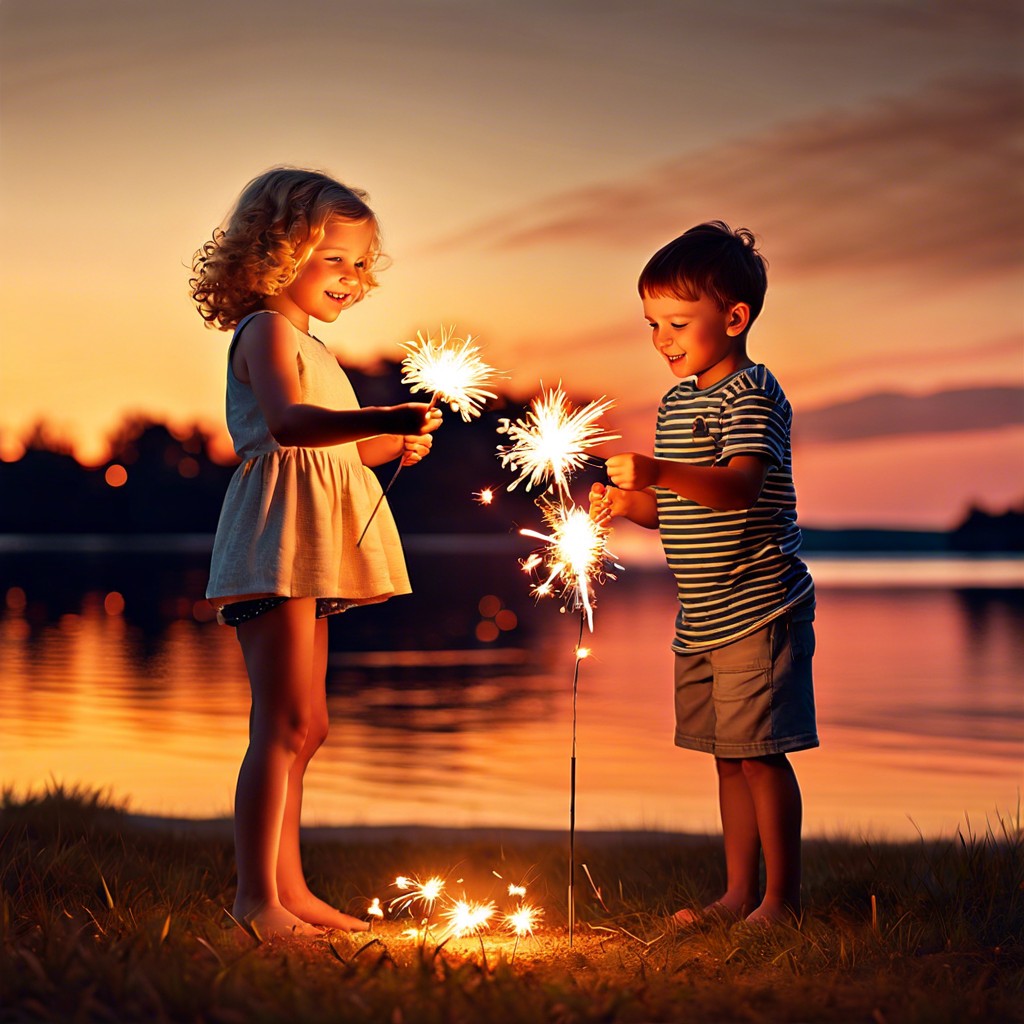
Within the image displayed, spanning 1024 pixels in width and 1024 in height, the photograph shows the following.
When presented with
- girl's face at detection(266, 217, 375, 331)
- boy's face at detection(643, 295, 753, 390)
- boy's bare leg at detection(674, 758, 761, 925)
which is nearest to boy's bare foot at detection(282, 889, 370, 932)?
boy's bare leg at detection(674, 758, 761, 925)

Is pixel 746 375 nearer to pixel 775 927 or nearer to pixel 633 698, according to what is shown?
pixel 775 927

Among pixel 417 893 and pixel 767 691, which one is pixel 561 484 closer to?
pixel 767 691

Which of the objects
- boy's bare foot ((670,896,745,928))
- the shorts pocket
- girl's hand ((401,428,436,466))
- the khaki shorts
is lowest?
boy's bare foot ((670,896,745,928))

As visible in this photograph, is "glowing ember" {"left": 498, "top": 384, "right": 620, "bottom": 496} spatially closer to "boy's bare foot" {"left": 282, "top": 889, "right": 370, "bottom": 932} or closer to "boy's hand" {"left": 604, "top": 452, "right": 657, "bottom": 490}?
"boy's hand" {"left": 604, "top": 452, "right": 657, "bottom": 490}

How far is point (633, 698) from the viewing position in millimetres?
13477

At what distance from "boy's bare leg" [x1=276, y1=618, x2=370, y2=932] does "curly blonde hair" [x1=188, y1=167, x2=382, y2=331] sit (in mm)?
1093

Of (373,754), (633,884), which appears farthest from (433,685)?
(633,884)

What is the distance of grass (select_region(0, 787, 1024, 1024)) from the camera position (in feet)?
9.95

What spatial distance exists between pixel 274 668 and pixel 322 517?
1.57 ft

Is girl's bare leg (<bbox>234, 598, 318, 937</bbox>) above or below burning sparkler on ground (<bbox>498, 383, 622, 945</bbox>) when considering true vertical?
below

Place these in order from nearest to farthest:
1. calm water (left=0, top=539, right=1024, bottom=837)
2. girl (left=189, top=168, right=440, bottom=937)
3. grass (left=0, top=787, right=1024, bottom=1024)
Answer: grass (left=0, top=787, right=1024, bottom=1024) < girl (left=189, top=168, right=440, bottom=937) < calm water (left=0, top=539, right=1024, bottom=837)

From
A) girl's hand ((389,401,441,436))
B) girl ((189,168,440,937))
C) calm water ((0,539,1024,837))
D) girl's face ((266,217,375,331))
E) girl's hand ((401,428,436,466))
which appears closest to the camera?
girl's hand ((389,401,441,436))

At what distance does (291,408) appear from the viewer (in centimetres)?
384

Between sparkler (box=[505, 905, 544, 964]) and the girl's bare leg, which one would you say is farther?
sparkler (box=[505, 905, 544, 964])
